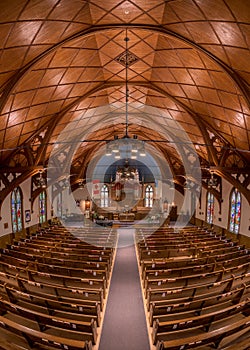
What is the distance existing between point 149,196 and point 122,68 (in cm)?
1765

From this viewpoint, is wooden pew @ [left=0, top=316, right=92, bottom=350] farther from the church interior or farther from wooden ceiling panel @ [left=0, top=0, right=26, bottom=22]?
wooden ceiling panel @ [left=0, top=0, right=26, bottom=22]

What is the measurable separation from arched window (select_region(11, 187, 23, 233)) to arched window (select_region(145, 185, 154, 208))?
1438 cm

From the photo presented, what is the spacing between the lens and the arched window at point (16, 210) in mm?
14531

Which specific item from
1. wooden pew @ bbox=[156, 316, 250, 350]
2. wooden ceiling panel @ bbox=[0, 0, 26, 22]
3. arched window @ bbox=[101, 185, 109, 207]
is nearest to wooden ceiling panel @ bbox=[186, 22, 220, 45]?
wooden ceiling panel @ bbox=[0, 0, 26, 22]

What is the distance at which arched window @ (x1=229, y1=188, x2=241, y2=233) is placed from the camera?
1452cm

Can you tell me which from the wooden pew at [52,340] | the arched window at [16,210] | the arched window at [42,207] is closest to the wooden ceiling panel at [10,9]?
the wooden pew at [52,340]

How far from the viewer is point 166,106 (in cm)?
1305

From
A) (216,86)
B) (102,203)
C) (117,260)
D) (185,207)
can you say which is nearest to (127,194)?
(102,203)

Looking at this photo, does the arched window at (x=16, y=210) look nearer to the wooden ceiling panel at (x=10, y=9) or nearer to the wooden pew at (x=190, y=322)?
the wooden ceiling panel at (x=10, y=9)

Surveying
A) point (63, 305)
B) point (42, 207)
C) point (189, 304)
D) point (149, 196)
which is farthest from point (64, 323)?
point (149, 196)

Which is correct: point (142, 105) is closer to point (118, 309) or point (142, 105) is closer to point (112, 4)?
point (112, 4)

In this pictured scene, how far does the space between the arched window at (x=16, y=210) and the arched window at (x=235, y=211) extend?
14.8 meters

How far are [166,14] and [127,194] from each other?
1998 centimetres

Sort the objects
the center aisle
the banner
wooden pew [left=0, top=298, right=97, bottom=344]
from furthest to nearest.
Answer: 1. the banner
2. the center aisle
3. wooden pew [left=0, top=298, right=97, bottom=344]
